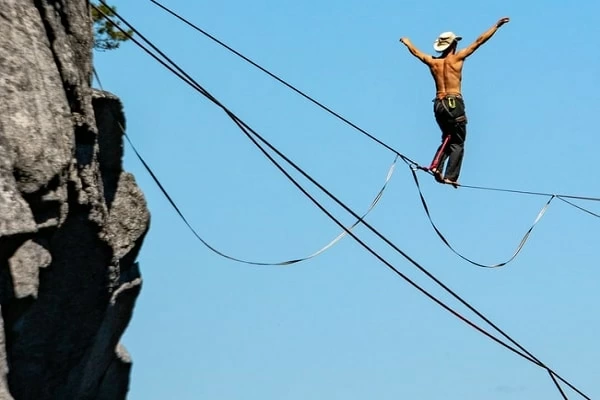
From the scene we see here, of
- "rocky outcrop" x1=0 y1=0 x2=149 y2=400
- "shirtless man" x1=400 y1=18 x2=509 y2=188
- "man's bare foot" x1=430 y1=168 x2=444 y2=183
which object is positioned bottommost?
"rocky outcrop" x1=0 y1=0 x2=149 y2=400

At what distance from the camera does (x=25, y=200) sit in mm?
19062

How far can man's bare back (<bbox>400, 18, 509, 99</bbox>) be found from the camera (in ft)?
75.2

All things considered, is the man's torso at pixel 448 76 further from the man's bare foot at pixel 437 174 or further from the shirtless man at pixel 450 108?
the man's bare foot at pixel 437 174

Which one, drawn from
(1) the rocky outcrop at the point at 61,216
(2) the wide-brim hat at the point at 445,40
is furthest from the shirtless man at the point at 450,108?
(1) the rocky outcrop at the point at 61,216

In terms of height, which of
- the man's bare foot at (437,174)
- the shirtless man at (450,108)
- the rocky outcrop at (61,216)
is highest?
the shirtless man at (450,108)

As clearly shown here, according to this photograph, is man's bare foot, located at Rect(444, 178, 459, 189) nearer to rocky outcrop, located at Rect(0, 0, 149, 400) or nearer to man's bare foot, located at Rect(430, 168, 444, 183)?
man's bare foot, located at Rect(430, 168, 444, 183)

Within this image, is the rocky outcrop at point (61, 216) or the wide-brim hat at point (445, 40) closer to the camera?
the rocky outcrop at point (61, 216)

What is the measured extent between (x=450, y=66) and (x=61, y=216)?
6004mm

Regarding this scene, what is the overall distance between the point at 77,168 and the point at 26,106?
7.34 feet

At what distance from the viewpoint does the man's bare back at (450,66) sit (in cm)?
2292

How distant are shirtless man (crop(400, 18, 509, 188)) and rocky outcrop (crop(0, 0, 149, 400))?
15.1 ft

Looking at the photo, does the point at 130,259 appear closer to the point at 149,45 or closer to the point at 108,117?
the point at 108,117

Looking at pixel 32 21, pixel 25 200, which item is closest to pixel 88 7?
pixel 32 21

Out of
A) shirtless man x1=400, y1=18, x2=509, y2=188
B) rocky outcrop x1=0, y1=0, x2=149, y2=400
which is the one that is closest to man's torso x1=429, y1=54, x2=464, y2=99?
shirtless man x1=400, y1=18, x2=509, y2=188
